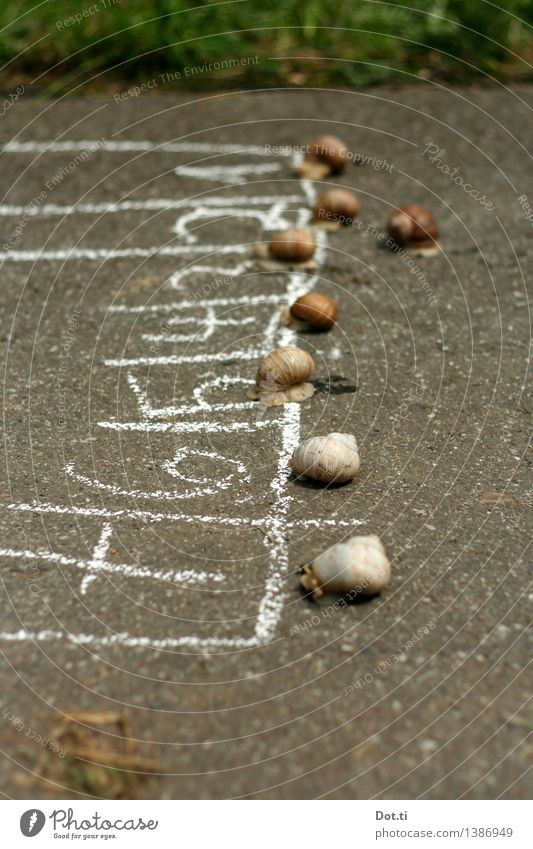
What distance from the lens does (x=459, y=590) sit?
1.81 metres

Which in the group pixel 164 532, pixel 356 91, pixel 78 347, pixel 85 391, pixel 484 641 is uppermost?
pixel 356 91

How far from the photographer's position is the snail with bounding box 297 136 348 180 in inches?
134

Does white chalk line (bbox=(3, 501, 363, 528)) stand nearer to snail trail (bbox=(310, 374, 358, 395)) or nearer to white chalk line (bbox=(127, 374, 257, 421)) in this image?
white chalk line (bbox=(127, 374, 257, 421))

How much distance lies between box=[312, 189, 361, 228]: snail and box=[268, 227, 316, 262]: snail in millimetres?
230

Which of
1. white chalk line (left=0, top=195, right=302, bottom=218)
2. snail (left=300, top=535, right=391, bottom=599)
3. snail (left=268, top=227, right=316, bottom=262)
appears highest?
white chalk line (left=0, top=195, right=302, bottom=218)

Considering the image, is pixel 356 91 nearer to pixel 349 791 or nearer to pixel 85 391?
pixel 85 391

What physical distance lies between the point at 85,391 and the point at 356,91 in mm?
2133

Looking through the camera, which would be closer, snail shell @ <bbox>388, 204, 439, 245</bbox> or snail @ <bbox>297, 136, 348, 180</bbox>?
snail shell @ <bbox>388, 204, 439, 245</bbox>

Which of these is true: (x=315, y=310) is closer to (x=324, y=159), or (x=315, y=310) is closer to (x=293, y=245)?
(x=293, y=245)

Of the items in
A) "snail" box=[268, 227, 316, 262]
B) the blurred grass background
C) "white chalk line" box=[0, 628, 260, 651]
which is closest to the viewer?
"white chalk line" box=[0, 628, 260, 651]

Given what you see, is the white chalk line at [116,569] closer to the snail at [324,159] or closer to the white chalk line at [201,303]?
the white chalk line at [201,303]

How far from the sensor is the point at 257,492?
2.06 meters

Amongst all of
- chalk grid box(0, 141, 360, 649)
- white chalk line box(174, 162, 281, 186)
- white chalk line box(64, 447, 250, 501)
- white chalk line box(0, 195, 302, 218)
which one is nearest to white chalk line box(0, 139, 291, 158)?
chalk grid box(0, 141, 360, 649)

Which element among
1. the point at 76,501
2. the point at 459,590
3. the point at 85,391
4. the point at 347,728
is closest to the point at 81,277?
the point at 85,391
